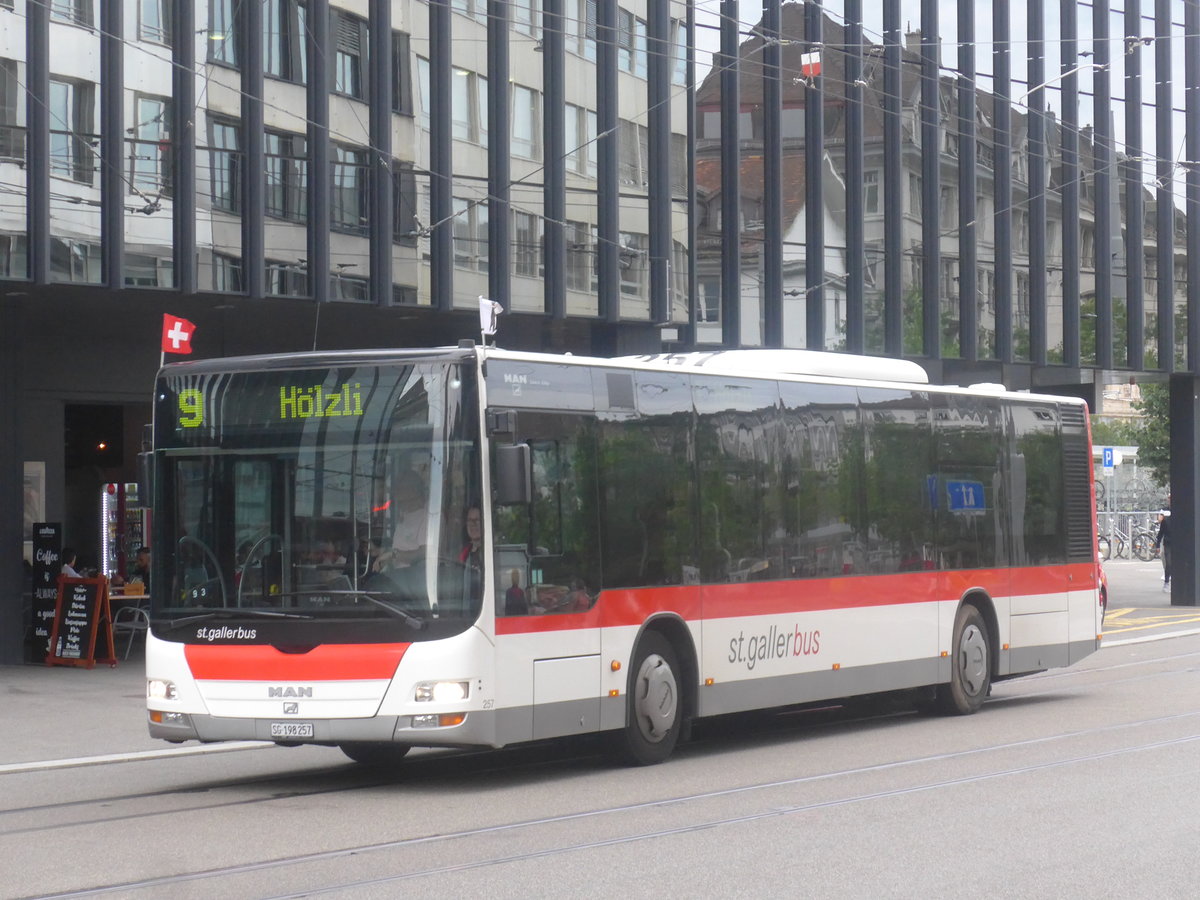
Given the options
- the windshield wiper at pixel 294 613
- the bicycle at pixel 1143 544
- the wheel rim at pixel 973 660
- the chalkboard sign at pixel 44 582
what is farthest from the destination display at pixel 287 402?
the bicycle at pixel 1143 544

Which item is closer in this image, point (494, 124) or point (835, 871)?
point (835, 871)

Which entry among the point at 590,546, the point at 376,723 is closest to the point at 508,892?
the point at 376,723

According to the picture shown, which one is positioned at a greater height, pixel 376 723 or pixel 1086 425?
pixel 1086 425

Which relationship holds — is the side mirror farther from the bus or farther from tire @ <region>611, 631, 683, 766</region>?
tire @ <region>611, 631, 683, 766</region>

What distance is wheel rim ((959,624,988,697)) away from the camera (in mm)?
16281

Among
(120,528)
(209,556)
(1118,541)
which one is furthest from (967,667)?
(1118,541)

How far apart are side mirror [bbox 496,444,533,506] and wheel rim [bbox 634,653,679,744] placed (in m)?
2.03

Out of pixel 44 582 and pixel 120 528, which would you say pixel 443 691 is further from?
pixel 120 528

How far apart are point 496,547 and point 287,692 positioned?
5.12 feet

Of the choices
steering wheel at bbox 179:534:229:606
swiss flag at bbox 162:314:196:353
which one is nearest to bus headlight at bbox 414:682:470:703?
steering wheel at bbox 179:534:229:606

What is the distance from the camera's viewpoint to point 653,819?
9.66 m

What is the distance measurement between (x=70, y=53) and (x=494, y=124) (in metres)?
5.48

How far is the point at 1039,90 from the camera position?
103 ft

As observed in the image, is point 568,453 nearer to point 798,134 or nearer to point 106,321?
point 106,321
